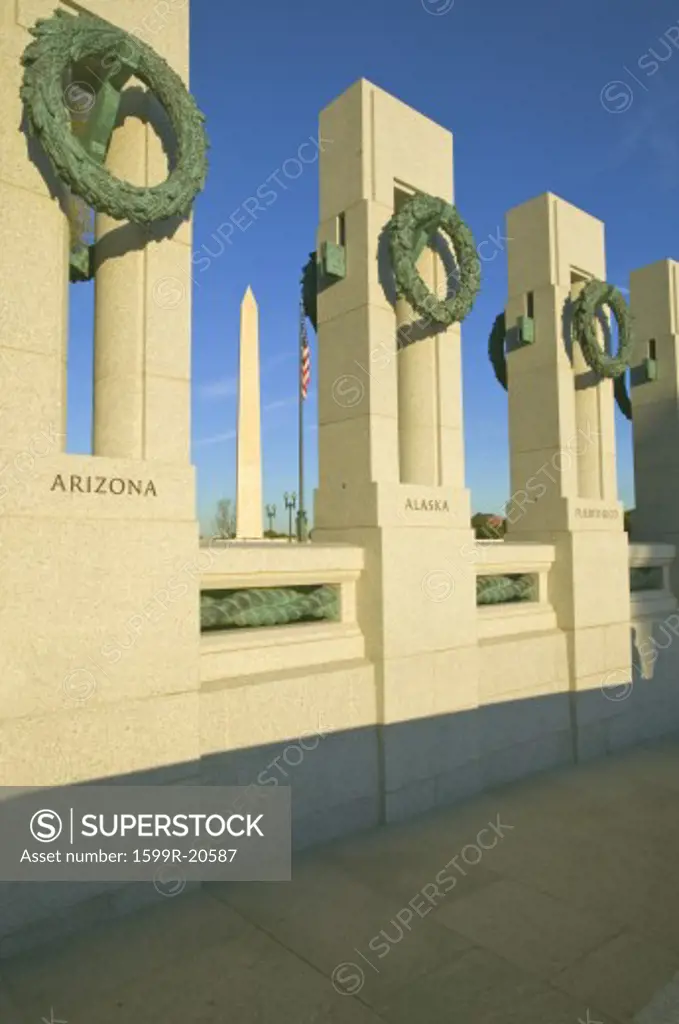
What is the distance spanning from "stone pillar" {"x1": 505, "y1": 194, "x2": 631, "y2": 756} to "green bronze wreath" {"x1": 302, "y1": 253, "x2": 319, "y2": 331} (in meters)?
3.86

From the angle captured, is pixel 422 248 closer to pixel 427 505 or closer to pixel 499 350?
pixel 427 505

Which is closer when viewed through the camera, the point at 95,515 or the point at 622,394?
the point at 95,515

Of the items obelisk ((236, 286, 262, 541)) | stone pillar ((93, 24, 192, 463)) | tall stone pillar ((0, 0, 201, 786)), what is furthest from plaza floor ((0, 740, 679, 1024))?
obelisk ((236, 286, 262, 541))

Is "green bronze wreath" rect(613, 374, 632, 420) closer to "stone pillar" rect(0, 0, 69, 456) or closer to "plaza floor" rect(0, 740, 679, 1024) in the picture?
"plaza floor" rect(0, 740, 679, 1024)

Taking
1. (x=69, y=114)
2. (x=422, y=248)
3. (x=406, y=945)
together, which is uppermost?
(x=422, y=248)

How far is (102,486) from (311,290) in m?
4.48

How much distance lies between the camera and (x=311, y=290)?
28.9ft

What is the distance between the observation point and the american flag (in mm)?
23516

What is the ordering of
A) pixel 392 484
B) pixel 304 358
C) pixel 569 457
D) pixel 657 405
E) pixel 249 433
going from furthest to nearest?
pixel 249 433
pixel 304 358
pixel 657 405
pixel 569 457
pixel 392 484

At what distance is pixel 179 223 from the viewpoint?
253 inches

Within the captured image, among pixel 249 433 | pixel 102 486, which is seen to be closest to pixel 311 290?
pixel 102 486

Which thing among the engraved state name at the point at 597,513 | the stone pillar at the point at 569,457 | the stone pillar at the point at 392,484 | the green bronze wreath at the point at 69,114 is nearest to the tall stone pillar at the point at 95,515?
the green bronze wreath at the point at 69,114

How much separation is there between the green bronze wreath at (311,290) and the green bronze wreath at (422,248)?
1124 mm

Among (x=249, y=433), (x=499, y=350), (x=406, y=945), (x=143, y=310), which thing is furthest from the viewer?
(x=249, y=433)
